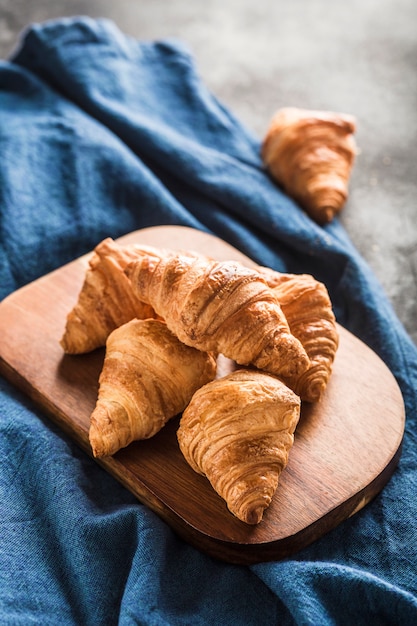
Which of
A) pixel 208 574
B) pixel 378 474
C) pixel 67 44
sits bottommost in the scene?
pixel 208 574

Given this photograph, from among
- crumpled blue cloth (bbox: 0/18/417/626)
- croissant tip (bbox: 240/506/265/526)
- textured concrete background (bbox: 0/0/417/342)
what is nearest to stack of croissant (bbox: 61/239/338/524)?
croissant tip (bbox: 240/506/265/526)

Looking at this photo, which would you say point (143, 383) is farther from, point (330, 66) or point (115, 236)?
point (330, 66)

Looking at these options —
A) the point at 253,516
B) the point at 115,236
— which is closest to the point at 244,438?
the point at 253,516

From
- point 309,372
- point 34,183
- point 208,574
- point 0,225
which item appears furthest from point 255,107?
point 208,574

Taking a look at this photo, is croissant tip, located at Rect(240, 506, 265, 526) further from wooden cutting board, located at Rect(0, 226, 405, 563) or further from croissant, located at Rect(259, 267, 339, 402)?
croissant, located at Rect(259, 267, 339, 402)

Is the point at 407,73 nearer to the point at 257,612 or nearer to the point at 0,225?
the point at 0,225
